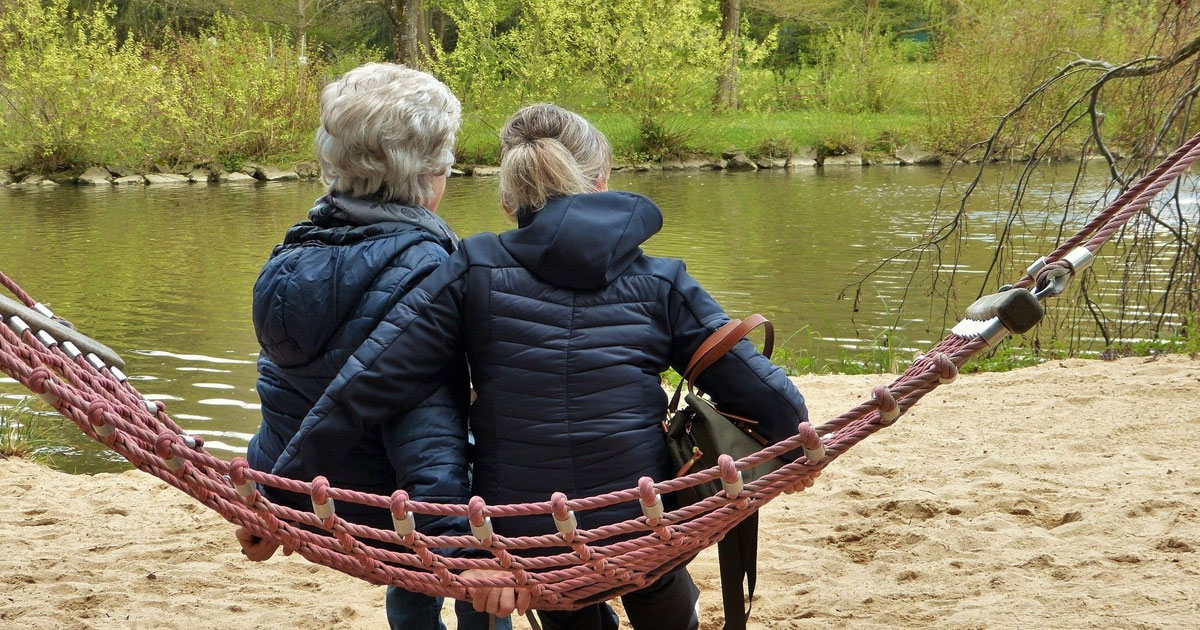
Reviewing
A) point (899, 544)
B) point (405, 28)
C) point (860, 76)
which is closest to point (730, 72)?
point (860, 76)

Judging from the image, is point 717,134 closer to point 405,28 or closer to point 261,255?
point 405,28

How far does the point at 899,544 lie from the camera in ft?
11.4

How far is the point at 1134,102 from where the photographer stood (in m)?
5.60

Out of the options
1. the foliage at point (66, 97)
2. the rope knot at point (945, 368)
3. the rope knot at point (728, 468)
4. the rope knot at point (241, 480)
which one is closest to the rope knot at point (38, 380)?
the rope knot at point (241, 480)

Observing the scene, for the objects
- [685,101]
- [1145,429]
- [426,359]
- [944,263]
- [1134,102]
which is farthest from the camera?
[685,101]

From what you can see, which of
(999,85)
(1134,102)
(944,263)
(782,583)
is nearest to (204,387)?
(782,583)

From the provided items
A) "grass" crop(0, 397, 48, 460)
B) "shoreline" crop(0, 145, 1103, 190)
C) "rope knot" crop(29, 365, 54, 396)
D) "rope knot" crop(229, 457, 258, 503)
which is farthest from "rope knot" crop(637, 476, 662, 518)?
"shoreline" crop(0, 145, 1103, 190)

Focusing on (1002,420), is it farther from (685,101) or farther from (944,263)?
(685,101)

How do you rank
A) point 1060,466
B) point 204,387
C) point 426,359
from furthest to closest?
point 204,387, point 1060,466, point 426,359

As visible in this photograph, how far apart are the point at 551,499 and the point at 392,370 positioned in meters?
0.36

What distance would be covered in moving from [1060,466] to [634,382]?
2.62 m

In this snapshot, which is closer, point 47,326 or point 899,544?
point 47,326

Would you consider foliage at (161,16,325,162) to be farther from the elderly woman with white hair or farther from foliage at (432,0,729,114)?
the elderly woman with white hair

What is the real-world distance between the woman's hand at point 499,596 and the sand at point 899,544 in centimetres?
110
